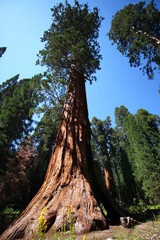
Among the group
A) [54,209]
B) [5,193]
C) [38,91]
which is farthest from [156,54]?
[5,193]

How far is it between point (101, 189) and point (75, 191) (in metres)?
1.37

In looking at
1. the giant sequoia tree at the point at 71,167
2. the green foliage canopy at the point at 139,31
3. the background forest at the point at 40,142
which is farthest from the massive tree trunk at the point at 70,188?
the green foliage canopy at the point at 139,31

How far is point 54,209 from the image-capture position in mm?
3098

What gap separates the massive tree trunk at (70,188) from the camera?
2816 mm

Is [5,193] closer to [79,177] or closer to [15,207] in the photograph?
[15,207]

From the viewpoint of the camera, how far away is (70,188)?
140 inches

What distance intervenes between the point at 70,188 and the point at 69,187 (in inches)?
1.7

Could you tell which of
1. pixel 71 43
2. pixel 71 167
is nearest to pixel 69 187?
pixel 71 167

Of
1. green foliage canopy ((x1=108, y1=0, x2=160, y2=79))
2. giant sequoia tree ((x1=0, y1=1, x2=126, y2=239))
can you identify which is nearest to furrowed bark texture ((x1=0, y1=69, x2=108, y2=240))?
giant sequoia tree ((x1=0, y1=1, x2=126, y2=239))

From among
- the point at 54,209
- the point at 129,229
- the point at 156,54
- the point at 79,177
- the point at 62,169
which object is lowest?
the point at 129,229

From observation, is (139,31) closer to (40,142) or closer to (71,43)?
(71,43)

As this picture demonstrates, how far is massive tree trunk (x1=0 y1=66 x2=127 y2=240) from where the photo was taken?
9.24 ft

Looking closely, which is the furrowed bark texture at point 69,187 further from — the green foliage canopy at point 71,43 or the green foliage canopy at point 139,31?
the green foliage canopy at point 139,31

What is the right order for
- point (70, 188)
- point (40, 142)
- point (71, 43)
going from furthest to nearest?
point (40, 142)
point (71, 43)
point (70, 188)
